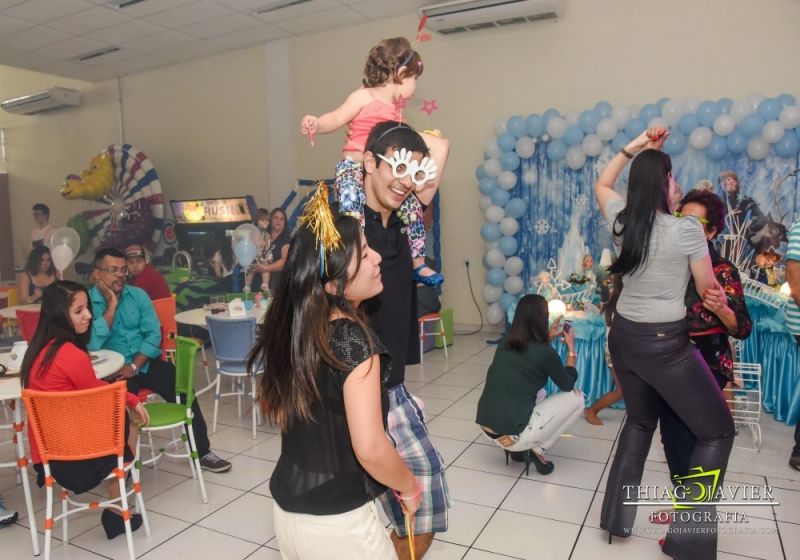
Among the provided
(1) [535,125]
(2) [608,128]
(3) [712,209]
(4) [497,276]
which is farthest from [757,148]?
(3) [712,209]

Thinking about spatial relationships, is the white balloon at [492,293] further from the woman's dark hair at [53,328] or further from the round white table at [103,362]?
the woman's dark hair at [53,328]

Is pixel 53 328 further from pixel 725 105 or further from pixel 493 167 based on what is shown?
pixel 725 105

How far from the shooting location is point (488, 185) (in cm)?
677

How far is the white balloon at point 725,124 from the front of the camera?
5.48 m

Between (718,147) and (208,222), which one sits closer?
(718,147)

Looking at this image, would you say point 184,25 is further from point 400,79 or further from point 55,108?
point 400,79

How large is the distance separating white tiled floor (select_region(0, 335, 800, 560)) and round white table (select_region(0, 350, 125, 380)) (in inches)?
30.4

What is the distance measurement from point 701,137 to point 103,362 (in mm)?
5411

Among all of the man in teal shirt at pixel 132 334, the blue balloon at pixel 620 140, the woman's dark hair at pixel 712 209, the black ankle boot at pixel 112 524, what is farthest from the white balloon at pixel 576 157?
the black ankle boot at pixel 112 524

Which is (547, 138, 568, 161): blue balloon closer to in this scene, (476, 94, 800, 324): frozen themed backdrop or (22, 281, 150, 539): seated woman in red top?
(476, 94, 800, 324): frozen themed backdrop

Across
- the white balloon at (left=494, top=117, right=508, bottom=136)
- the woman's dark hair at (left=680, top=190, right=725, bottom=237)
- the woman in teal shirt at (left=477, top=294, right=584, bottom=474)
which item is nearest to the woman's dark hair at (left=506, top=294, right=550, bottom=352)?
the woman in teal shirt at (left=477, top=294, right=584, bottom=474)

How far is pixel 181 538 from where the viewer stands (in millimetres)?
2812

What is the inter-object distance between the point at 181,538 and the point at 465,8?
582 centimetres

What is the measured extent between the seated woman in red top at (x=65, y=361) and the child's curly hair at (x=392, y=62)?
1.85m
